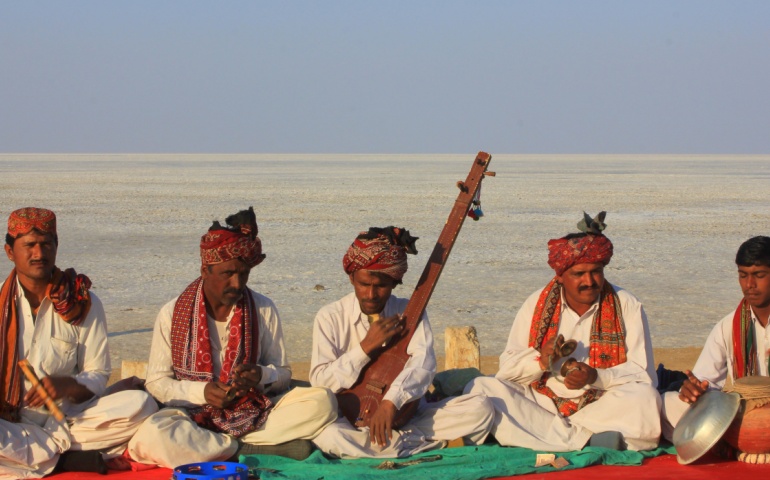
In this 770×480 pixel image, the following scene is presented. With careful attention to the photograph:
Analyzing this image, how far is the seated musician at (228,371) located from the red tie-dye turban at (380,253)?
20.4 inches

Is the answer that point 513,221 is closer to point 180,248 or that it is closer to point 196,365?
point 180,248

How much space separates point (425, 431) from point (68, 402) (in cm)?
184

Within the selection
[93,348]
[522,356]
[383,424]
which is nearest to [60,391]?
[93,348]

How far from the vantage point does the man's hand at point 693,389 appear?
5664mm

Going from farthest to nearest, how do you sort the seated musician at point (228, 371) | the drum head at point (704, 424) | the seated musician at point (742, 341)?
1. the seated musician at point (742, 341)
2. the seated musician at point (228, 371)
3. the drum head at point (704, 424)

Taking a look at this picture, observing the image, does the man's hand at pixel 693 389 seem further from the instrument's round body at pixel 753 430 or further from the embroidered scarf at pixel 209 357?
the embroidered scarf at pixel 209 357

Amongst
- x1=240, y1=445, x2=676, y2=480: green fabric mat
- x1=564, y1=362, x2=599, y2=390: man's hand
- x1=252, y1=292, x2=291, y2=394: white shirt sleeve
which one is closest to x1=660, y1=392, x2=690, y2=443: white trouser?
x1=240, y1=445, x2=676, y2=480: green fabric mat

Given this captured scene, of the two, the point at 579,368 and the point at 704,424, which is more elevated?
the point at 579,368

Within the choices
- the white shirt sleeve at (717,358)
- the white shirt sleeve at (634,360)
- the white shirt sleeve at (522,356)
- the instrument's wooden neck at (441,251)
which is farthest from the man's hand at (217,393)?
the white shirt sleeve at (717,358)

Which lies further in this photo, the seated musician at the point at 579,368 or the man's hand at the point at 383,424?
the seated musician at the point at 579,368

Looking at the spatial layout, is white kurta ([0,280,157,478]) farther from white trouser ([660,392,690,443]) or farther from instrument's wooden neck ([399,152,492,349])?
white trouser ([660,392,690,443])

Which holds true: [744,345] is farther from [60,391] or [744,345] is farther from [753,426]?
[60,391]

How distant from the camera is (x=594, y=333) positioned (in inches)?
243

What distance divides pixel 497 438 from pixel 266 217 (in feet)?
63.0
